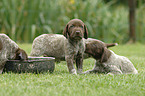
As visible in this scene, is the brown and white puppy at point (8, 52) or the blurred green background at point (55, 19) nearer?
the brown and white puppy at point (8, 52)

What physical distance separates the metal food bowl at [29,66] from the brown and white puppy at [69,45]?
43cm

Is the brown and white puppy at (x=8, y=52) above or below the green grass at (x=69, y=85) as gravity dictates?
above

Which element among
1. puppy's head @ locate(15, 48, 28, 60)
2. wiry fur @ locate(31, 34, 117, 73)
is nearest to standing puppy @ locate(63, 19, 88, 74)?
wiry fur @ locate(31, 34, 117, 73)

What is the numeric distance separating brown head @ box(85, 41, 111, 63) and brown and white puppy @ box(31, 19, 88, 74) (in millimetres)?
201

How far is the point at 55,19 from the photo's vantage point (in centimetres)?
1331

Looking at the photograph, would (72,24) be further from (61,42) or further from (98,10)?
(98,10)

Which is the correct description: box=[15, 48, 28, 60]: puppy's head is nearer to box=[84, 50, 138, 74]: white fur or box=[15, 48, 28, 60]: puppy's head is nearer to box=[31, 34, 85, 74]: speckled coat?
box=[31, 34, 85, 74]: speckled coat

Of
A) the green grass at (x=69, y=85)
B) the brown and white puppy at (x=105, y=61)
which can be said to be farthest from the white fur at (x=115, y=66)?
the green grass at (x=69, y=85)

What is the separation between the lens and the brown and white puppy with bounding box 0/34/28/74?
500cm

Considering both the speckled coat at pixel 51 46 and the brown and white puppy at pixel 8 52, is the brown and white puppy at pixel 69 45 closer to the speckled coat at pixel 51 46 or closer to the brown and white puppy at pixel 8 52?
the speckled coat at pixel 51 46

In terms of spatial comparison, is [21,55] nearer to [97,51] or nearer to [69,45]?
[69,45]

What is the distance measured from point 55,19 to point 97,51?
839 centimetres

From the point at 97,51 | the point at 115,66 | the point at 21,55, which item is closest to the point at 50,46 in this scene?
the point at 21,55

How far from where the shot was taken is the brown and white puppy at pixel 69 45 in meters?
5.00
